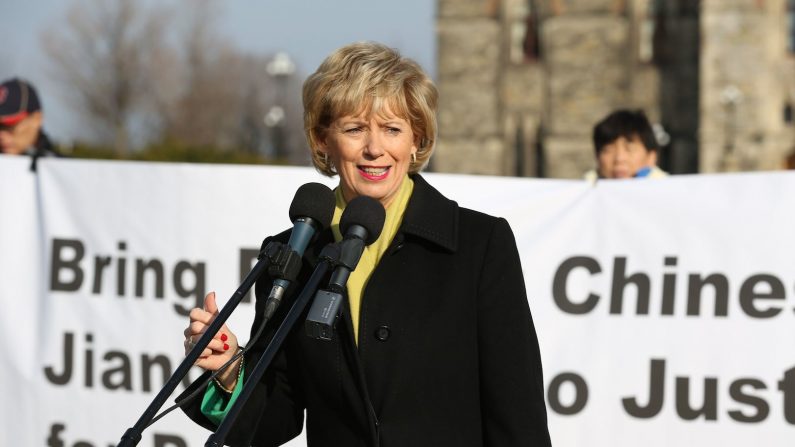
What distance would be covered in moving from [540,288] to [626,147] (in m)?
1.71

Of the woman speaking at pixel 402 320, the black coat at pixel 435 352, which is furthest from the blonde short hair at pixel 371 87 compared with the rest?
the black coat at pixel 435 352

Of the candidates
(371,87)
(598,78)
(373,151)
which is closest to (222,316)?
(373,151)

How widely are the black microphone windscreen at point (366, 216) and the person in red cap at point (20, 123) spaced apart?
454 cm

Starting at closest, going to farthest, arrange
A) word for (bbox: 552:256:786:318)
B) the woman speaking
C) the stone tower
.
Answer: the woman speaking → word for (bbox: 552:256:786:318) → the stone tower

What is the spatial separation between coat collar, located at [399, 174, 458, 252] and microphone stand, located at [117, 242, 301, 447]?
341mm

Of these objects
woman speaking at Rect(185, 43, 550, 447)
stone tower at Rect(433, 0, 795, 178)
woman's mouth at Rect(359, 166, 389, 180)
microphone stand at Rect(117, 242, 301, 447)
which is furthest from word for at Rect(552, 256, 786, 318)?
stone tower at Rect(433, 0, 795, 178)

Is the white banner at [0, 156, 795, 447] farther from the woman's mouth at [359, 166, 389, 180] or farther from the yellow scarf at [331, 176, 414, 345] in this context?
the woman's mouth at [359, 166, 389, 180]

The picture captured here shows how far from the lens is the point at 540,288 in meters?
5.91

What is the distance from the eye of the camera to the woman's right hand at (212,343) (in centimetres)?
329

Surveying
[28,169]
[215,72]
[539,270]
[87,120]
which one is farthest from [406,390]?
[215,72]

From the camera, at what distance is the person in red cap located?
7473 millimetres

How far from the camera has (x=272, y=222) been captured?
6.32 meters

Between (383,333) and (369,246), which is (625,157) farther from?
(383,333)

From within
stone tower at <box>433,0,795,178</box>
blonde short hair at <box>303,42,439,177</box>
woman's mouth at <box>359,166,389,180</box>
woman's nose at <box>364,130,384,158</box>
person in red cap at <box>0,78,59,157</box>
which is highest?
stone tower at <box>433,0,795,178</box>
